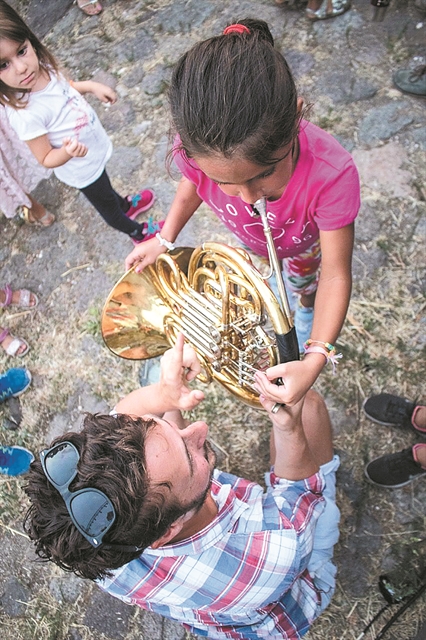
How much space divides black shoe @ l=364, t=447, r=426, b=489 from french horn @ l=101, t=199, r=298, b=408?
749 millimetres

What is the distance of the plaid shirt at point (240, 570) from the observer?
4.21ft

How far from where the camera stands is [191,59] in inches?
43.6

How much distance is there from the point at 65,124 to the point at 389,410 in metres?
1.93

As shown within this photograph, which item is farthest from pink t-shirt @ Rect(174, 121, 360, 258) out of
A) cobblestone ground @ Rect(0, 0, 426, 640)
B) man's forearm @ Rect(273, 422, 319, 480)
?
cobblestone ground @ Rect(0, 0, 426, 640)

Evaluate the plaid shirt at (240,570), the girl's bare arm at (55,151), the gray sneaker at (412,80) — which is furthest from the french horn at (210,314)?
the gray sneaker at (412,80)

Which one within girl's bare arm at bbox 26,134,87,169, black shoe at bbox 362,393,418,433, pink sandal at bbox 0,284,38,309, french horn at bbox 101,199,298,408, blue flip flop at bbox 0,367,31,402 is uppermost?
girl's bare arm at bbox 26,134,87,169

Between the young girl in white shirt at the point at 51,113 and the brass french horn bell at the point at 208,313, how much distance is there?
75 cm

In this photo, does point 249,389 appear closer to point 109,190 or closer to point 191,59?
point 191,59

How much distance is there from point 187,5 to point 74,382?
3.06 metres

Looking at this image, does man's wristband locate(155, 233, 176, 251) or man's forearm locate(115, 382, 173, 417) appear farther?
man's wristband locate(155, 233, 176, 251)

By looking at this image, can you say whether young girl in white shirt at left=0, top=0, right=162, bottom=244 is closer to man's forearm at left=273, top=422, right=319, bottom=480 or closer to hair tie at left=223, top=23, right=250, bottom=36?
hair tie at left=223, top=23, right=250, bottom=36

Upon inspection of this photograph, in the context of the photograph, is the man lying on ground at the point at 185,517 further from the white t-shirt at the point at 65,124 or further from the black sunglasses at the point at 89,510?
the white t-shirt at the point at 65,124

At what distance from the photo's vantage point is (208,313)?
1.48 meters

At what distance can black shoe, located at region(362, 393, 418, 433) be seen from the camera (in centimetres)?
210
